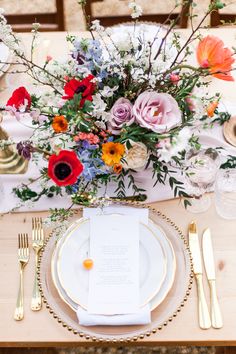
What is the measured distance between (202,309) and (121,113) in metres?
0.49

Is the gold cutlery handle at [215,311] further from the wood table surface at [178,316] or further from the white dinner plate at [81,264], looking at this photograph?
the white dinner plate at [81,264]

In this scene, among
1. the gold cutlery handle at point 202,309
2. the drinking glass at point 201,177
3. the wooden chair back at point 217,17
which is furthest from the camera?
the wooden chair back at point 217,17

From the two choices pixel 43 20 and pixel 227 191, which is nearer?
pixel 227 191

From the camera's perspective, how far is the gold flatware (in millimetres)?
1211

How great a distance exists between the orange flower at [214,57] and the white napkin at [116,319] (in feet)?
1.85

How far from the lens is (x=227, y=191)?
4.46ft

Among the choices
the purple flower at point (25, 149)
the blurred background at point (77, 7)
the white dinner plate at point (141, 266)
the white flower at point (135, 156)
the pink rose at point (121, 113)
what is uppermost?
the blurred background at point (77, 7)

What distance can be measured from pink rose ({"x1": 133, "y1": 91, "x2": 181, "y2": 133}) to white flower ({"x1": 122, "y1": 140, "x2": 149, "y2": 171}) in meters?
0.07

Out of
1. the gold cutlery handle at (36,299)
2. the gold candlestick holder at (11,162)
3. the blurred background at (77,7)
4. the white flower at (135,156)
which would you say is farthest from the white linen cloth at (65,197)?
the blurred background at (77,7)

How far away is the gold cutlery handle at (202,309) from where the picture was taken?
117 cm

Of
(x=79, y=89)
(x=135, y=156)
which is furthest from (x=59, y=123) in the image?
(x=135, y=156)

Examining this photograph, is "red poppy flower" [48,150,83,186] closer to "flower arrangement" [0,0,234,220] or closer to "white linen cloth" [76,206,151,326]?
"flower arrangement" [0,0,234,220]

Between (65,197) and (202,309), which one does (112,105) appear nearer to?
(65,197)

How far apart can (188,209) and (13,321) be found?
0.53 meters
